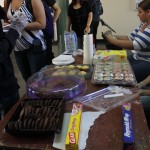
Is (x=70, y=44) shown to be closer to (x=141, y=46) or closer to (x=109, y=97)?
(x=141, y=46)

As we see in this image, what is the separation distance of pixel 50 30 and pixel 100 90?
0.99 meters

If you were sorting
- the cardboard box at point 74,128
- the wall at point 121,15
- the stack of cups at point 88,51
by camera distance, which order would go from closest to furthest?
1. the cardboard box at point 74,128
2. the stack of cups at point 88,51
3. the wall at point 121,15

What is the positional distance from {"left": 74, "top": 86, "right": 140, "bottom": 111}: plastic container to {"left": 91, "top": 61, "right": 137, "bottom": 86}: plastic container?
54 mm

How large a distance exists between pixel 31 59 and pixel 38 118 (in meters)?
0.92

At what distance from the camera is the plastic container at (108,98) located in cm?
98

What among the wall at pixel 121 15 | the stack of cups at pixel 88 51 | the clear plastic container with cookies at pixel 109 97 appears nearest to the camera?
the clear plastic container with cookies at pixel 109 97

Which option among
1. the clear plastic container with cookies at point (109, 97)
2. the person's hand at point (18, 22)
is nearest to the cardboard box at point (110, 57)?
the clear plastic container with cookies at point (109, 97)

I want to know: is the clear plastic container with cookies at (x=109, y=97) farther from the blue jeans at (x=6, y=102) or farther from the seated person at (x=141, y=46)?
the seated person at (x=141, y=46)

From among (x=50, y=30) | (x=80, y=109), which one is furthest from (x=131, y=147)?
(x=50, y=30)

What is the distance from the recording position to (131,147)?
0.73 m

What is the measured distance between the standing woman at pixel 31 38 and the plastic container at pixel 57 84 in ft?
1.25

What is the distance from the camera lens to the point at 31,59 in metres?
1.68

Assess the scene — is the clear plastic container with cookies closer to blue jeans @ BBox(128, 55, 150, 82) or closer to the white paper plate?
the white paper plate

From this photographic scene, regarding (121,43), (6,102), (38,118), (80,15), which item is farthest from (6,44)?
(80,15)
